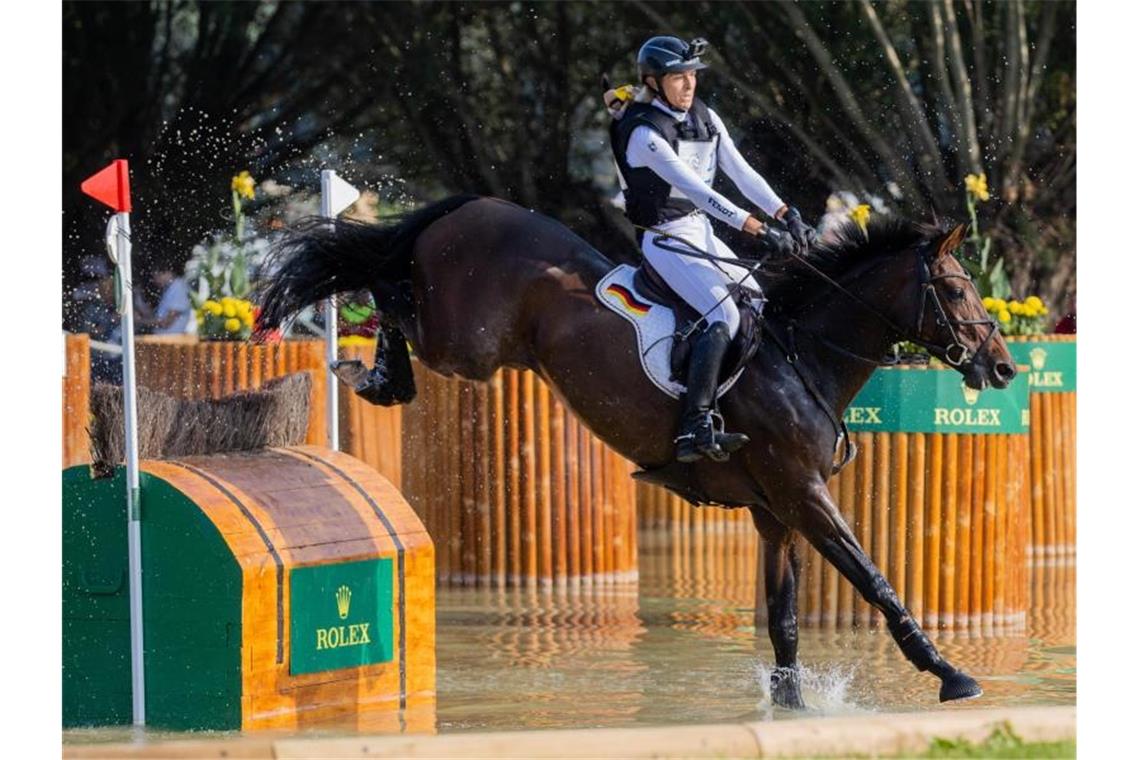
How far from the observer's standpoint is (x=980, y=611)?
10406 mm

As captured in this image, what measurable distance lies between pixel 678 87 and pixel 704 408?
1.24 m

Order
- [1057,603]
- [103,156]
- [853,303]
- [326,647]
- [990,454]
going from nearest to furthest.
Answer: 1. [326,647]
2. [853,303]
3. [990,454]
4. [1057,603]
5. [103,156]

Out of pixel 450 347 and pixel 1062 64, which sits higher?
pixel 1062 64

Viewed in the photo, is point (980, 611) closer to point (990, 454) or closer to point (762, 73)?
point (990, 454)

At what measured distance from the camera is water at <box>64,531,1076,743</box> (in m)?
8.29

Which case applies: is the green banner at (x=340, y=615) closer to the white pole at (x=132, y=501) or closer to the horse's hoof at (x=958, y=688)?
the white pole at (x=132, y=501)

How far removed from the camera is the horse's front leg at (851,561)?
8.05 m

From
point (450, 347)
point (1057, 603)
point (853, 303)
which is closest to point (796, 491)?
point (853, 303)

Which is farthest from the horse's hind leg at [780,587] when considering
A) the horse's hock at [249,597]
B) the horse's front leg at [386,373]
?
the horse's front leg at [386,373]

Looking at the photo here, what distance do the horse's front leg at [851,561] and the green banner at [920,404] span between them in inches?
79.7

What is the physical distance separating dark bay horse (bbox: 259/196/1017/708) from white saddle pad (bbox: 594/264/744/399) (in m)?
0.04

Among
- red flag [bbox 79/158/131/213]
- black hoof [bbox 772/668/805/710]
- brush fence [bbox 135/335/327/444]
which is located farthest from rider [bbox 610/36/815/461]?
brush fence [bbox 135/335/327/444]

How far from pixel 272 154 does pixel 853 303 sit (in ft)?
40.7

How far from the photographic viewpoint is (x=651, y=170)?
8273 millimetres
